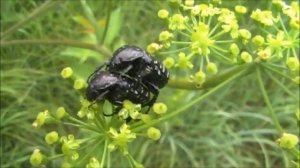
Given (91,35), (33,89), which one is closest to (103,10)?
(91,35)

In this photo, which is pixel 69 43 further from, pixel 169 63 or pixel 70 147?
pixel 70 147

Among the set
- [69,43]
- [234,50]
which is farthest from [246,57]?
[69,43]

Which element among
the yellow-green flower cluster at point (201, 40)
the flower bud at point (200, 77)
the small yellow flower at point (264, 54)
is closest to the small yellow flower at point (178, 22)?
the yellow-green flower cluster at point (201, 40)

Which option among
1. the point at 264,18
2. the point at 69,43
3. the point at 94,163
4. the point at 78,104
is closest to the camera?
the point at 94,163

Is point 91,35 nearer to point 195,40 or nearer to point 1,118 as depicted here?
point 1,118

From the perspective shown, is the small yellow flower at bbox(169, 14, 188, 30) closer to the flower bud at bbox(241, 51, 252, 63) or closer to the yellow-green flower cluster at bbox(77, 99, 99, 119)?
the flower bud at bbox(241, 51, 252, 63)

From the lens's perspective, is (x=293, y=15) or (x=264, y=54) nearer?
(x=264, y=54)

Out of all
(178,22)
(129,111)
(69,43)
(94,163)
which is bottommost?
(94,163)

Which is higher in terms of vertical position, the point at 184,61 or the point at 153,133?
the point at 184,61
